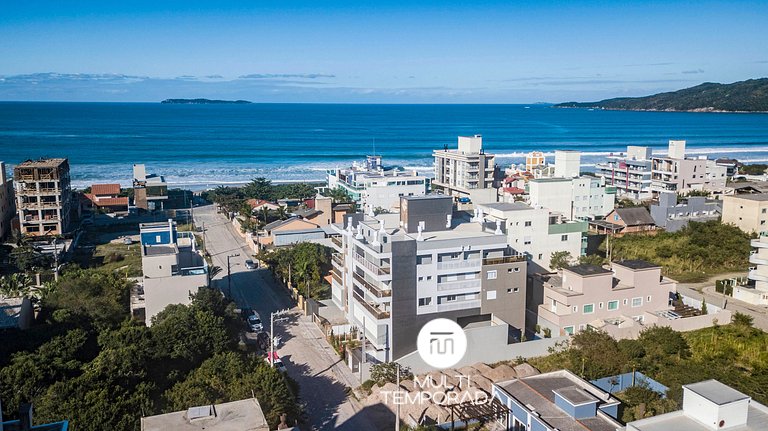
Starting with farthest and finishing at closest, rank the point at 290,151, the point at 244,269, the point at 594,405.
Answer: the point at 290,151 → the point at 244,269 → the point at 594,405

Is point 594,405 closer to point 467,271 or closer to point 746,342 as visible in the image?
point 467,271

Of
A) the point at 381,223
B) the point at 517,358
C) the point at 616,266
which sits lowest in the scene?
the point at 517,358

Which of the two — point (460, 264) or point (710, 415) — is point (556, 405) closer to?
point (710, 415)

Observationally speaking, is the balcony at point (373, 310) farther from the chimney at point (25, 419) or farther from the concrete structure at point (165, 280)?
the chimney at point (25, 419)

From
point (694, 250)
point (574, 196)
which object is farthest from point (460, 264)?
point (574, 196)

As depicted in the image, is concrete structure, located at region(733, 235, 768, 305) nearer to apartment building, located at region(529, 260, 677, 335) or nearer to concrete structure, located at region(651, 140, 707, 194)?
apartment building, located at region(529, 260, 677, 335)

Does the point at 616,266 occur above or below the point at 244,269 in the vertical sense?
above

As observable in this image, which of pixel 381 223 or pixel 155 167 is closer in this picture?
pixel 381 223

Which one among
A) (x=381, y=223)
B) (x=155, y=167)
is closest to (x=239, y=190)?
(x=155, y=167)

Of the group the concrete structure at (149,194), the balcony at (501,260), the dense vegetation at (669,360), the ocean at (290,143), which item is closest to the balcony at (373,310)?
the balcony at (501,260)
